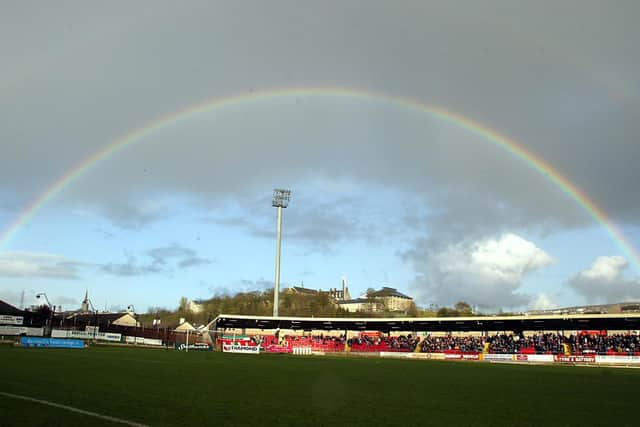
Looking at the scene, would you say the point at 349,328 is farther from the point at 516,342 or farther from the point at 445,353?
the point at 516,342

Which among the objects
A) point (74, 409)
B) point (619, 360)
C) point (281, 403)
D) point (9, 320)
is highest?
point (74, 409)

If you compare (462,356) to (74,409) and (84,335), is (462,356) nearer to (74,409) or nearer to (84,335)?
(84,335)

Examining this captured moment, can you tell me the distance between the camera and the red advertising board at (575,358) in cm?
5926

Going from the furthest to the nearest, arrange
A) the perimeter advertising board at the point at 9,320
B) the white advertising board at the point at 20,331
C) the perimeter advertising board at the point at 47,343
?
1. the perimeter advertising board at the point at 9,320
2. the white advertising board at the point at 20,331
3. the perimeter advertising board at the point at 47,343

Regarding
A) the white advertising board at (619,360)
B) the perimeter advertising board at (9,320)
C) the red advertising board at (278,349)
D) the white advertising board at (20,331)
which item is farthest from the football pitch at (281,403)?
the perimeter advertising board at (9,320)

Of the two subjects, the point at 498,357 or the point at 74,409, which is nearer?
the point at 74,409

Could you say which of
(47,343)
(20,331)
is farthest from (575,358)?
(20,331)

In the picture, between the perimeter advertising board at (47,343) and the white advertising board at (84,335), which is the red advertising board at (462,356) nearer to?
the perimeter advertising board at (47,343)

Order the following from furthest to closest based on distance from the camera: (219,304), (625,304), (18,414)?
1. (219,304)
2. (625,304)
3. (18,414)

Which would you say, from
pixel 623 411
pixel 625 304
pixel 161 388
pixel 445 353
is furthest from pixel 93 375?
pixel 625 304

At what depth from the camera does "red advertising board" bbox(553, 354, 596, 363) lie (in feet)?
194

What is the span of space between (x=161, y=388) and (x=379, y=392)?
818 cm

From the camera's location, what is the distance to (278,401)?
1652 centimetres

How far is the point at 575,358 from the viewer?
198ft
